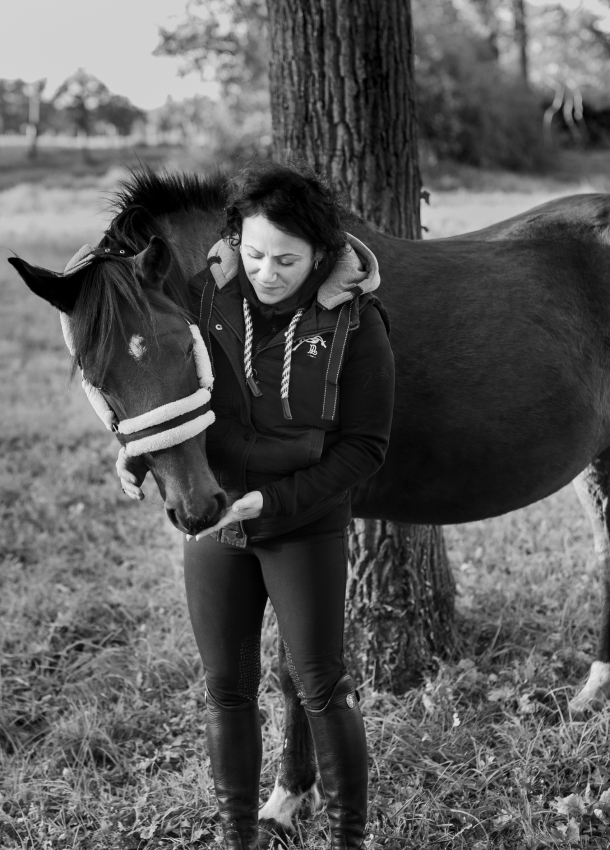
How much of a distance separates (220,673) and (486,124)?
73.4 feet

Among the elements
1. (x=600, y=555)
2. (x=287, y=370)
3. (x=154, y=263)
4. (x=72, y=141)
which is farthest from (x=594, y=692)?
(x=72, y=141)

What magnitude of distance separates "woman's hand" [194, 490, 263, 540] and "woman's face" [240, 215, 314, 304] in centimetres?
49

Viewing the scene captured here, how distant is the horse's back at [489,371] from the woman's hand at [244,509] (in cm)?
67

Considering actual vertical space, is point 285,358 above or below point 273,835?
above

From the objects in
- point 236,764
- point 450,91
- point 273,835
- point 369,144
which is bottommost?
Answer: point 273,835

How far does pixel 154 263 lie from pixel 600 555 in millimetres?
2381

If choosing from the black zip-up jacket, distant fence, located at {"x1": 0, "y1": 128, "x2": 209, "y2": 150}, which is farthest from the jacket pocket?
distant fence, located at {"x1": 0, "y1": 128, "x2": 209, "y2": 150}

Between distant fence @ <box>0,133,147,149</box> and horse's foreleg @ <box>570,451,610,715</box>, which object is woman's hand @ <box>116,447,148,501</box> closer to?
horse's foreleg @ <box>570,451,610,715</box>

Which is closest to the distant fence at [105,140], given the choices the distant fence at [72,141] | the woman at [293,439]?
the distant fence at [72,141]

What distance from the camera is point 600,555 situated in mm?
3111

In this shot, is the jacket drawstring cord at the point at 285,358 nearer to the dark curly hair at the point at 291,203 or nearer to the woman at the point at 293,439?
the woman at the point at 293,439

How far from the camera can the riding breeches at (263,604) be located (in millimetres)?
1821

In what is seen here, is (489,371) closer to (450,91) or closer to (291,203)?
(291,203)

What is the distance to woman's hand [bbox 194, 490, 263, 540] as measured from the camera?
1.68 m
